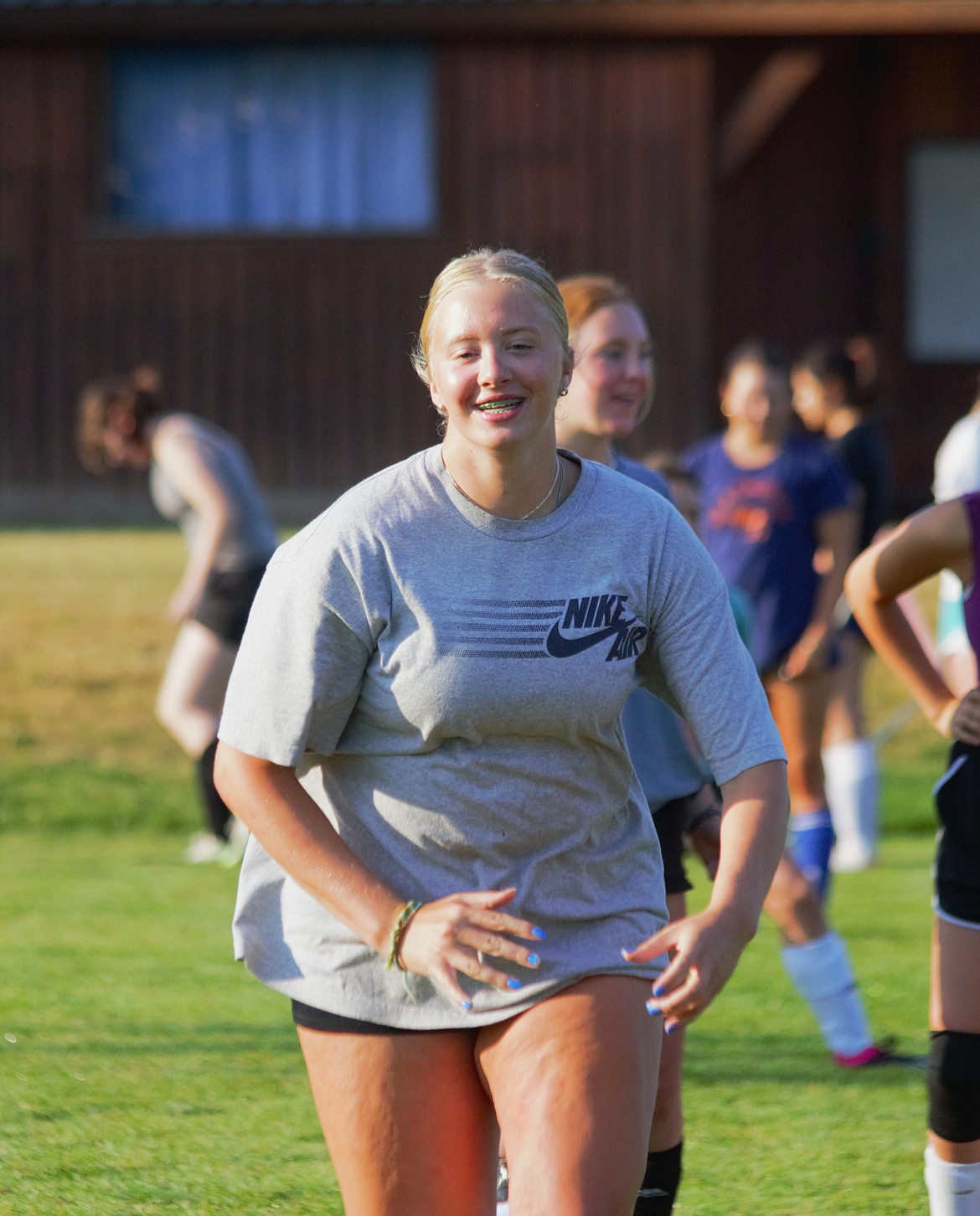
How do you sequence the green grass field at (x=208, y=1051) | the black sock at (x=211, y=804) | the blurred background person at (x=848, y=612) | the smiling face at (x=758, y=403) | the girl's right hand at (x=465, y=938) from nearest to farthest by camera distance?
the girl's right hand at (x=465, y=938)
the green grass field at (x=208, y=1051)
the smiling face at (x=758, y=403)
the black sock at (x=211, y=804)
the blurred background person at (x=848, y=612)

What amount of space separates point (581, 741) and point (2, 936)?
511cm

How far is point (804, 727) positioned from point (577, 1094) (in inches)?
185

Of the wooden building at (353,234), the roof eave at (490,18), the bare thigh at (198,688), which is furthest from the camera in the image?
the wooden building at (353,234)

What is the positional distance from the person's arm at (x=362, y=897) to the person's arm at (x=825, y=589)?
465 cm

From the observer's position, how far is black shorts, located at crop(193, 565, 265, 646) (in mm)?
8016

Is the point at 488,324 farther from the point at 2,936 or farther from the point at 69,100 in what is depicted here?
the point at 69,100

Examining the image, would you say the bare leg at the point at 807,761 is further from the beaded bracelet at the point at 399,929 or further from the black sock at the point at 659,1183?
the beaded bracelet at the point at 399,929

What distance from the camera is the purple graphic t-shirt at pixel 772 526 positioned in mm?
7035

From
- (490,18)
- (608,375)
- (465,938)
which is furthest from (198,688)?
(490,18)

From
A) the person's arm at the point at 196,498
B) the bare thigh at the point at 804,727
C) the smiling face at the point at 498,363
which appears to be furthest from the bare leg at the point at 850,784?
the smiling face at the point at 498,363

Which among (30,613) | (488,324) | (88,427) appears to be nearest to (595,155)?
(30,613)

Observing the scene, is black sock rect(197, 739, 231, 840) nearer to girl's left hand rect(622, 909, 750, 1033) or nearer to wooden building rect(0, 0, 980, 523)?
girl's left hand rect(622, 909, 750, 1033)

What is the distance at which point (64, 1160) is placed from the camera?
14.9 ft

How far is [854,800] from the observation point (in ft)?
28.7
